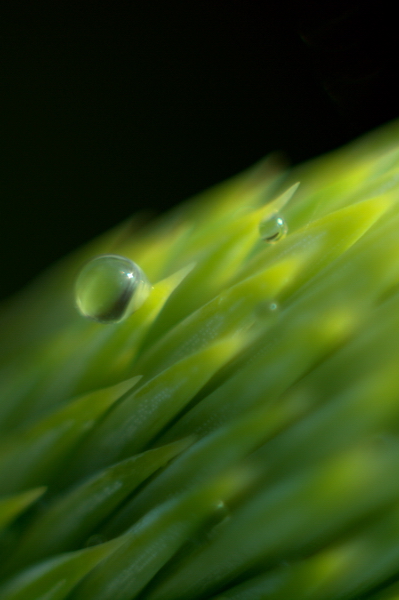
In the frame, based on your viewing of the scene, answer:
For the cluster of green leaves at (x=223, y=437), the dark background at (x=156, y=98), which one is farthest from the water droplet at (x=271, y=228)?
the dark background at (x=156, y=98)

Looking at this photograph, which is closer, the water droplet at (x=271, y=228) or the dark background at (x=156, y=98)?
the water droplet at (x=271, y=228)

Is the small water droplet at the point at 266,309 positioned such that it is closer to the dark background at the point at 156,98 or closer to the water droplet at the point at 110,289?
the water droplet at the point at 110,289

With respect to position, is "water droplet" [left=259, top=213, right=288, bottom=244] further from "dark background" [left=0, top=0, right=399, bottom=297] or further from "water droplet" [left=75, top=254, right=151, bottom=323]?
"dark background" [left=0, top=0, right=399, bottom=297]

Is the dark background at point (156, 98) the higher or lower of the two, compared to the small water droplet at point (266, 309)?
higher

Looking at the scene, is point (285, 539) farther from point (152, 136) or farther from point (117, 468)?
point (152, 136)

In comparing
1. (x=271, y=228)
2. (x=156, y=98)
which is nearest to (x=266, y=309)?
(x=271, y=228)

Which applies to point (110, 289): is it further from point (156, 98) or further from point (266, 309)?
point (156, 98)

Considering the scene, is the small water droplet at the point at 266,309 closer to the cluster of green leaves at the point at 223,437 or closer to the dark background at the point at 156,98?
the cluster of green leaves at the point at 223,437

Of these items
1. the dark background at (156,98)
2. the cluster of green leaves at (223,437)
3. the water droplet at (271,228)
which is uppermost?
the dark background at (156,98)
